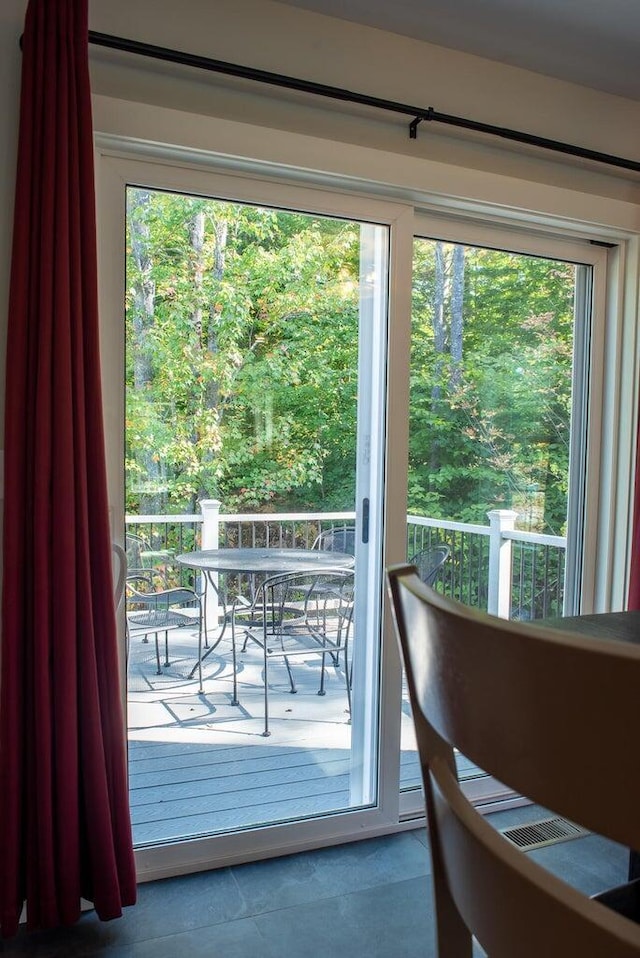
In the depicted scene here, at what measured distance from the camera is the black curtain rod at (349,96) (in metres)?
1.86

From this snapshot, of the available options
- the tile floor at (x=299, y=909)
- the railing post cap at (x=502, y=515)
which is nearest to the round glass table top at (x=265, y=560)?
the railing post cap at (x=502, y=515)

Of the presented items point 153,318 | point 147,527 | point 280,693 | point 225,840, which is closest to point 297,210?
point 153,318

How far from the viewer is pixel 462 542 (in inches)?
102

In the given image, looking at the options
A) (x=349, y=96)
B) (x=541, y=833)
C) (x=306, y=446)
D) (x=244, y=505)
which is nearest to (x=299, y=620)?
(x=244, y=505)

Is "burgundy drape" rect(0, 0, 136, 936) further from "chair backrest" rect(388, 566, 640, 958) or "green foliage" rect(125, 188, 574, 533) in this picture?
"chair backrest" rect(388, 566, 640, 958)

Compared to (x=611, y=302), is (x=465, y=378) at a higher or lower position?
lower

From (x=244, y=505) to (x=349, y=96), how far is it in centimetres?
128

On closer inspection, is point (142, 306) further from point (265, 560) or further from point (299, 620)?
point (299, 620)

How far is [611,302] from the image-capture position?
9.09 feet

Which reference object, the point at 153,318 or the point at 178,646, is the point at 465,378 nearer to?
the point at 153,318

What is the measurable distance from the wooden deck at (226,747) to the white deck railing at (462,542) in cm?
34

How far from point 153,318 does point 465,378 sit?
3.73 ft

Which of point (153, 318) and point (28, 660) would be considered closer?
point (28, 660)

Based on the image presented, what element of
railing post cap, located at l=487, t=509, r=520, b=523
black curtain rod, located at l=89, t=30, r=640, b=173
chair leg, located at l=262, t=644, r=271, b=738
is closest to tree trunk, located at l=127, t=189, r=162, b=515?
black curtain rod, located at l=89, t=30, r=640, b=173
